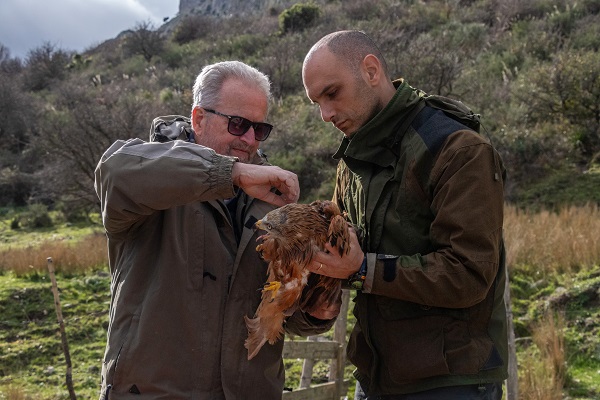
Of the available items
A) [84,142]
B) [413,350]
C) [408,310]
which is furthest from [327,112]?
[84,142]

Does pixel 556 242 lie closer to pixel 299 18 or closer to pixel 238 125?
pixel 238 125

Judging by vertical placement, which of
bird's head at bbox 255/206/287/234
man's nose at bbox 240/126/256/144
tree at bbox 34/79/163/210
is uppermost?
tree at bbox 34/79/163/210

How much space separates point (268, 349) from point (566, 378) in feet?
14.8

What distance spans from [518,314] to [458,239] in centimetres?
593

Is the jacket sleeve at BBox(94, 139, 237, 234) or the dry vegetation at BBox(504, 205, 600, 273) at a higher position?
the jacket sleeve at BBox(94, 139, 237, 234)

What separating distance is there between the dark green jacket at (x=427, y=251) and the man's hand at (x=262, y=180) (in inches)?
17.3

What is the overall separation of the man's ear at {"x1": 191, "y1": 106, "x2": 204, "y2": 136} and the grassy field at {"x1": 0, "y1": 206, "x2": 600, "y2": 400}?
420cm

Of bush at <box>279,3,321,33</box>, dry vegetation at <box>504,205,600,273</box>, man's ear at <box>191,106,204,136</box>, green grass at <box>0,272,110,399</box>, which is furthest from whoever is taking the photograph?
bush at <box>279,3,321,33</box>

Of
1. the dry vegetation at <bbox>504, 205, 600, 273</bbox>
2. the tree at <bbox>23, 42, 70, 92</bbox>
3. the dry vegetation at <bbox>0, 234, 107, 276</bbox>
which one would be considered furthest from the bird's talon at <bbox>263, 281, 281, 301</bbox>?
the tree at <bbox>23, 42, 70, 92</bbox>

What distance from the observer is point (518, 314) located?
25.4 ft

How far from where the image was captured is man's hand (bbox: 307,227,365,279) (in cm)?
242

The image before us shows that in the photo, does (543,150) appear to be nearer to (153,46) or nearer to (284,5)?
(153,46)

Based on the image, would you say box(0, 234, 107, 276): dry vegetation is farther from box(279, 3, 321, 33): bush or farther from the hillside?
box(279, 3, 321, 33): bush

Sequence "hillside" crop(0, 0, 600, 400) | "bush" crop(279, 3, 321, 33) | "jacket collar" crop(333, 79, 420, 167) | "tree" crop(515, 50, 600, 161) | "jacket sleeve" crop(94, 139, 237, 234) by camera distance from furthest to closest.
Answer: "bush" crop(279, 3, 321, 33) → "tree" crop(515, 50, 600, 161) → "hillside" crop(0, 0, 600, 400) → "jacket collar" crop(333, 79, 420, 167) → "jacket sleeve" crop(94, 139, 237, 234)
